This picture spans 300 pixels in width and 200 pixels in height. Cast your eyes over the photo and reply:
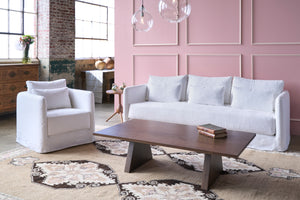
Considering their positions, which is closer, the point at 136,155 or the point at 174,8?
the point at 174,8

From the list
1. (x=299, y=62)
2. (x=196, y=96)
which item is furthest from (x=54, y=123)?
(x=299, y=62)

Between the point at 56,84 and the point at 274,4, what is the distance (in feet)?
10.8

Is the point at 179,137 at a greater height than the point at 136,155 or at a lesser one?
greater

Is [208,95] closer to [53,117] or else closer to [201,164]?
[201,164]

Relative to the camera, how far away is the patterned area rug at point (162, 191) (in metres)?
2.75

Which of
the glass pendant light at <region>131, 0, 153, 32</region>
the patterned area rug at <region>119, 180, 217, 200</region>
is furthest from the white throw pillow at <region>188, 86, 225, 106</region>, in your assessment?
the patterned area rug at <region>119, 180, 217, 200</region>

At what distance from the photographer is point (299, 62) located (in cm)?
471

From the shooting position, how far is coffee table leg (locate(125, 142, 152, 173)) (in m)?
3.34

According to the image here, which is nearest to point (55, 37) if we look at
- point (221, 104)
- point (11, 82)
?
point (11, 82)

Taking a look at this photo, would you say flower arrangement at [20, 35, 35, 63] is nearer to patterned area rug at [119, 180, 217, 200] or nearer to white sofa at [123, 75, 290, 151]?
white sofa at [123, 75, 290, 151]

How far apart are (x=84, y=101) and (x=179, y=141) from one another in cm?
187

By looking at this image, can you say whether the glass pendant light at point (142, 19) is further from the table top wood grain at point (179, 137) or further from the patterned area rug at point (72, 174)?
the patterned area rug at point (72, 174)

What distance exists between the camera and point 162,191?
2.86m

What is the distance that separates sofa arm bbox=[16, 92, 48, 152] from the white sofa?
1.48 m
